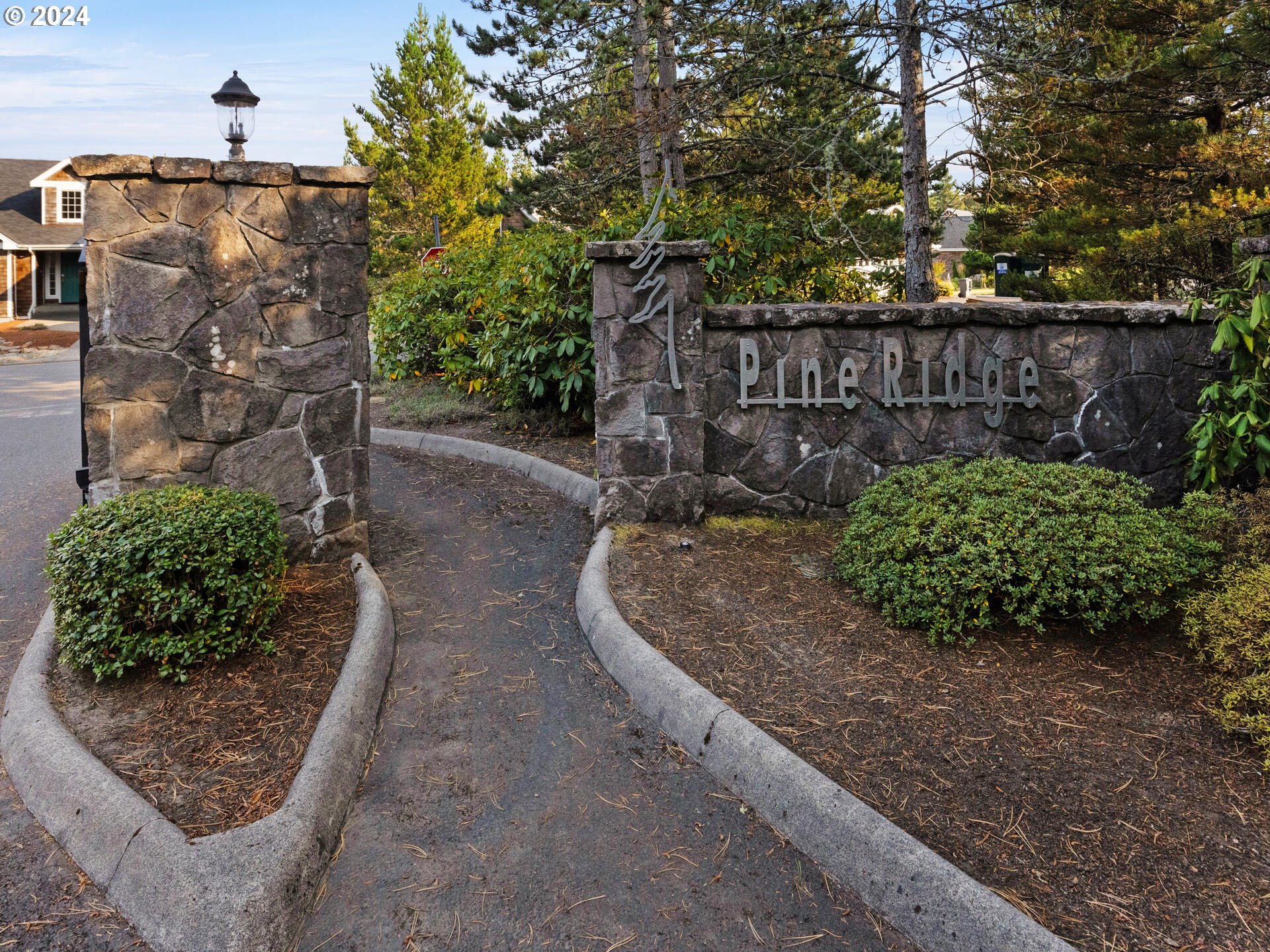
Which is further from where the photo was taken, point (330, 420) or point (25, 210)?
point (25, 210)

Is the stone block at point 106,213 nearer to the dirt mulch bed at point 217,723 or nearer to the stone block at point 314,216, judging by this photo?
the stone block at point 314,216

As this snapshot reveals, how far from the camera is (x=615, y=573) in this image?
4969 millimetres

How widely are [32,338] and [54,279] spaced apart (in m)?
13.1

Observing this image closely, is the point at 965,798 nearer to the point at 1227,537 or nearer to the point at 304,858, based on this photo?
the point at 304,858

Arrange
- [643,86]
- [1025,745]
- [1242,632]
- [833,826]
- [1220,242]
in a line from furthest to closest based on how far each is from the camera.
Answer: [643,86] < [1220,242] < [1242,632] < [1025,745] < [833,826]

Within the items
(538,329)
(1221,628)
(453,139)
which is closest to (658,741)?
(1221,628)

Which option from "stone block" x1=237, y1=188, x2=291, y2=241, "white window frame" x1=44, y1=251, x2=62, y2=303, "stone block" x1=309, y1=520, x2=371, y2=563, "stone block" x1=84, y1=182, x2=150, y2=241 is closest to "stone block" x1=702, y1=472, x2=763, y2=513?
"stone block" x1=309, y1=520, x2=371, y2=563

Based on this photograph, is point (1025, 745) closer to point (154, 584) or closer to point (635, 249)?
point (154, 584)

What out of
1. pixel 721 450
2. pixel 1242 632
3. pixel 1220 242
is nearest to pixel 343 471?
pixel 721 450

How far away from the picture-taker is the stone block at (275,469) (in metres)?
4.81

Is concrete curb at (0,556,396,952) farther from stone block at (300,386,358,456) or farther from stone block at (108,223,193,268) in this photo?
stone block at (108,223,193,268)

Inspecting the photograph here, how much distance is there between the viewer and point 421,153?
3131cm

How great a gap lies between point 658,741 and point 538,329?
5878mm

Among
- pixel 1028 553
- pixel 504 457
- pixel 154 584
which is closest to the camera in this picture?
pixel 154 584
